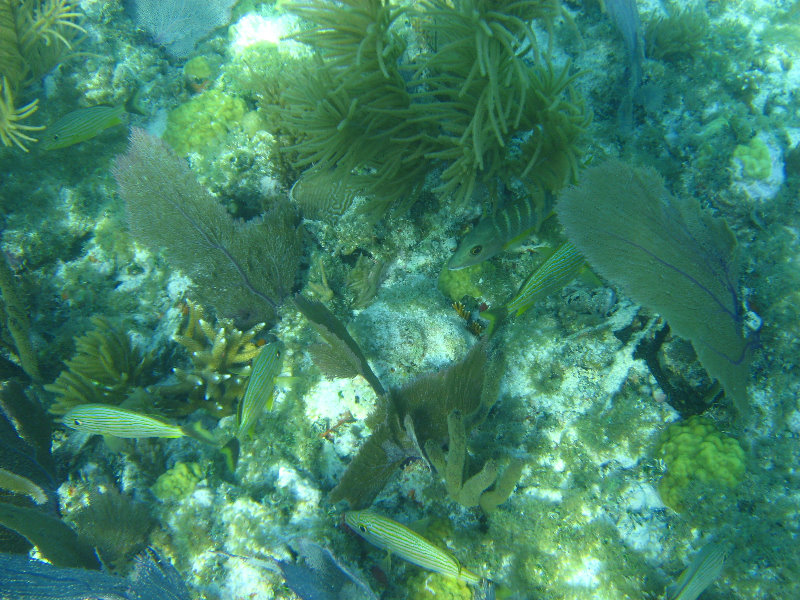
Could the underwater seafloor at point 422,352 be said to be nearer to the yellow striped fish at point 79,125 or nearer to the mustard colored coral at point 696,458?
the mustard colored coral at point 696,458

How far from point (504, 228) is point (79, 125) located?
15.2ft

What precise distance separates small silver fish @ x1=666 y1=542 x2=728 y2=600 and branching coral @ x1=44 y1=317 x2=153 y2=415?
447 centimetres

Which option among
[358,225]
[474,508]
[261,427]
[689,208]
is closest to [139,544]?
[261,427]

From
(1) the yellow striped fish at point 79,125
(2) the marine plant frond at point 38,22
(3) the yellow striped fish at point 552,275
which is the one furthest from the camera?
(2) the marine plant frond at point 38,22

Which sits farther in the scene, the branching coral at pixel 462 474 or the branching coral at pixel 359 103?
the branching coral at pixel 359 103

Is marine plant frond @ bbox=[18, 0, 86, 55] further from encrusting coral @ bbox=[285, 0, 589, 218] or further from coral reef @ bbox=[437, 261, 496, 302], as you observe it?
coral reef @ bbox=[437, 261, 496, 302]

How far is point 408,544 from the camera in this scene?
226 centimetres

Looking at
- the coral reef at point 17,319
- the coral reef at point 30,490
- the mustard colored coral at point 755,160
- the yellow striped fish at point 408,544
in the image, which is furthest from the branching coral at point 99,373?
the mustard colored coral at point 755,160

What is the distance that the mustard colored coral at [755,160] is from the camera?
3.56m

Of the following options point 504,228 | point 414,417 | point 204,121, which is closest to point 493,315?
point 504,228

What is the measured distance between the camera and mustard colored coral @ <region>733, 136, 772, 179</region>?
3559 mm

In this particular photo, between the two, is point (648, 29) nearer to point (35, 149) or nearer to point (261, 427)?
point (261, 427)

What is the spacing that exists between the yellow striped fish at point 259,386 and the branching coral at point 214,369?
2.96ft

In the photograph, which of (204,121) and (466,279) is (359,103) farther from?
(204,121)
